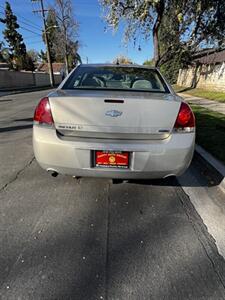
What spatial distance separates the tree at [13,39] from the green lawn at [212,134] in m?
50.1

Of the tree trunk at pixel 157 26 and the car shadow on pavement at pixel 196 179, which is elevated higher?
the tree trunk at pixel 157 26

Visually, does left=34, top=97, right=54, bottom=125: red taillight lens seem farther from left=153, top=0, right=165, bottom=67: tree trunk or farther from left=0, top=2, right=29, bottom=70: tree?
left=0, top=2, right=29, bottom=70: tree

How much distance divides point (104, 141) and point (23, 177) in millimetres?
1655

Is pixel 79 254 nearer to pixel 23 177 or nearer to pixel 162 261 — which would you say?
pixel 162 261

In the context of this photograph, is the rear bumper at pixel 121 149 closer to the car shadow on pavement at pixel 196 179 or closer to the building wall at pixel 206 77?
the car shadow on pavement at pixel 196 179

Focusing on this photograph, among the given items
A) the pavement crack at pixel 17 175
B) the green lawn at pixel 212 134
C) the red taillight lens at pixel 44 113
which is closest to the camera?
the red taillight lens at pixel 44 113

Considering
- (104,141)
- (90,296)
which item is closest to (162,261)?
(90,296)

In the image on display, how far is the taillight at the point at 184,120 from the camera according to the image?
2842 millimetres

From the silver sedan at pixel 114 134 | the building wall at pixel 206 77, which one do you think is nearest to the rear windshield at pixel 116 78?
the silver sedan at pixel 114 134

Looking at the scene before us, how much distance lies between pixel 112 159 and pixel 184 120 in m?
0.87

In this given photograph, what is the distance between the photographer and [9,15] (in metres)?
53.6

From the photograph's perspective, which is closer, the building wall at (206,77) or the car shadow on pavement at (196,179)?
the car shadow on pavement at (196,179)

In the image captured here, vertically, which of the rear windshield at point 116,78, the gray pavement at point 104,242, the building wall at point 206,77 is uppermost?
the rear windshield at point 116,78

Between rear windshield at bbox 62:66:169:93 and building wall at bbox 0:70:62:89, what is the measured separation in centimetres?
3019
